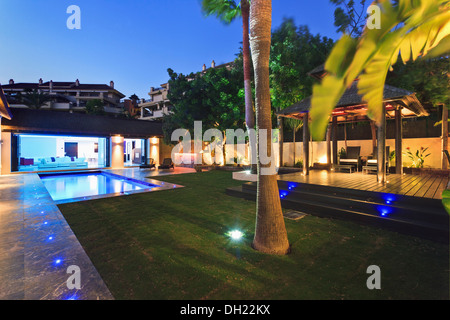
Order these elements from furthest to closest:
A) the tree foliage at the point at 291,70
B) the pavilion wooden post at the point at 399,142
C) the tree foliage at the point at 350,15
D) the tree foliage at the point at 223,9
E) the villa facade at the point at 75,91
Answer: the villa facade at the point at 75,91 → the tree foliage at the point at 350,15 → the tree foliage at the point at 291,70 → the tree foliage at the point at 223,9 → the pavilion wooden post at the point at 399,142

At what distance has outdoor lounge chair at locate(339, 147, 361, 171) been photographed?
1040 centimetres

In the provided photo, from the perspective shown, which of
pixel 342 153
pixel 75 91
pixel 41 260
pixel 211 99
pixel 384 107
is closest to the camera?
pixel 41 260

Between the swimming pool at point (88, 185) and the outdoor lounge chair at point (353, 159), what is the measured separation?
9.89 m

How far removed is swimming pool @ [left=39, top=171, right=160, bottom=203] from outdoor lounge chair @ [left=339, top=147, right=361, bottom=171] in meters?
9.89

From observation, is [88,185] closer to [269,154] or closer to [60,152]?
[269,154]

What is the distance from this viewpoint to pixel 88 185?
12.6 m

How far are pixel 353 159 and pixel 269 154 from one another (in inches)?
337

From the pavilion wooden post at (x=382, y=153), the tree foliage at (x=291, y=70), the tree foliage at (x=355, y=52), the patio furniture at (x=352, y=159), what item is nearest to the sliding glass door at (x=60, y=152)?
the tree foliage at (x=291, y=70)

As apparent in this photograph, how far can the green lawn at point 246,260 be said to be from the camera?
2812 mm

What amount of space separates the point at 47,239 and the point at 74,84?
234 feet

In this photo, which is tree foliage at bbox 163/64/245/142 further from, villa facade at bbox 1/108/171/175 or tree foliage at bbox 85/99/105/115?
tree foliage at bbox 85/99/105/115

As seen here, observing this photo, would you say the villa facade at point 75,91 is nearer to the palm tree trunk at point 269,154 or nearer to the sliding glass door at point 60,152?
the sliding glass door at point 60,152

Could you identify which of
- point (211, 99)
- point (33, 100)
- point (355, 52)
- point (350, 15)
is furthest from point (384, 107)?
point (33, 100)

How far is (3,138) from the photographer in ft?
49.7
